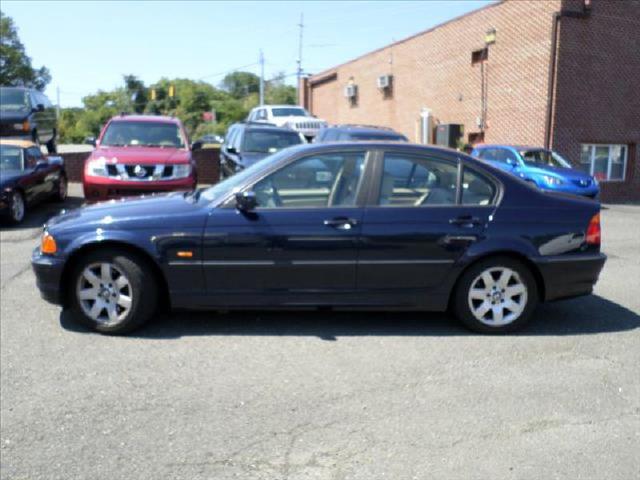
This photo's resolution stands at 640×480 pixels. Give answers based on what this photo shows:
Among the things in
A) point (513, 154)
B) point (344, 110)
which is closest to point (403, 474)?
point (513, 154)

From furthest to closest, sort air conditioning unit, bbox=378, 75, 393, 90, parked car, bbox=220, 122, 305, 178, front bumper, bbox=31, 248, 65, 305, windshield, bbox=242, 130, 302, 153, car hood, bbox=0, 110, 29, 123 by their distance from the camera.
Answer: air conditioning unit, bbox=378, 75, 393, 90, car hood, bbox=0, 110, 29, 123, windshield, bbox=242, 130, 302, 153, parked car, bbox=220, 122, 305, 178, front bumper, bbox=31, 248, 65, 305

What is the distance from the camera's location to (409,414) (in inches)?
156

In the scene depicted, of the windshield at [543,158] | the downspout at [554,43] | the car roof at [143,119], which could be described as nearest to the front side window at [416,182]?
the car roof at [143,119]

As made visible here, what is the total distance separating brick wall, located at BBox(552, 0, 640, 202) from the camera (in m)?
19.1

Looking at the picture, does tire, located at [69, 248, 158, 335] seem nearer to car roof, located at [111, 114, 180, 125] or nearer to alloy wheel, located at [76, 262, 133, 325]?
alloy wheel, located at [76, 262, 133, 325]

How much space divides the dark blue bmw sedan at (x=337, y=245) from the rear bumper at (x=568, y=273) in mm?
12

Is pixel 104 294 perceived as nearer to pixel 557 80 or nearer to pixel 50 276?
pixel 50 276

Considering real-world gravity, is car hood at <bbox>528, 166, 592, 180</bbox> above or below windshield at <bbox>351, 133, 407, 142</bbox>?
below

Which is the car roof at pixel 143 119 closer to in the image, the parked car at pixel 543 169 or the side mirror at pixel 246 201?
the parked car at pixel 543 169

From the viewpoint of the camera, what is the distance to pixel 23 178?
11492 millimetres

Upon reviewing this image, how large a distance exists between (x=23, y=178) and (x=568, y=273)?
958cm

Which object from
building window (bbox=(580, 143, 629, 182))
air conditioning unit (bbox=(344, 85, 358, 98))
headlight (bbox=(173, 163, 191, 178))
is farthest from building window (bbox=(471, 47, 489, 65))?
headlight (bbox=(173, 163, 191, 178))

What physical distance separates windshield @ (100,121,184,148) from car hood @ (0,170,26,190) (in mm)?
1579

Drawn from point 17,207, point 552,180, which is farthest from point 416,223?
point 552,180
